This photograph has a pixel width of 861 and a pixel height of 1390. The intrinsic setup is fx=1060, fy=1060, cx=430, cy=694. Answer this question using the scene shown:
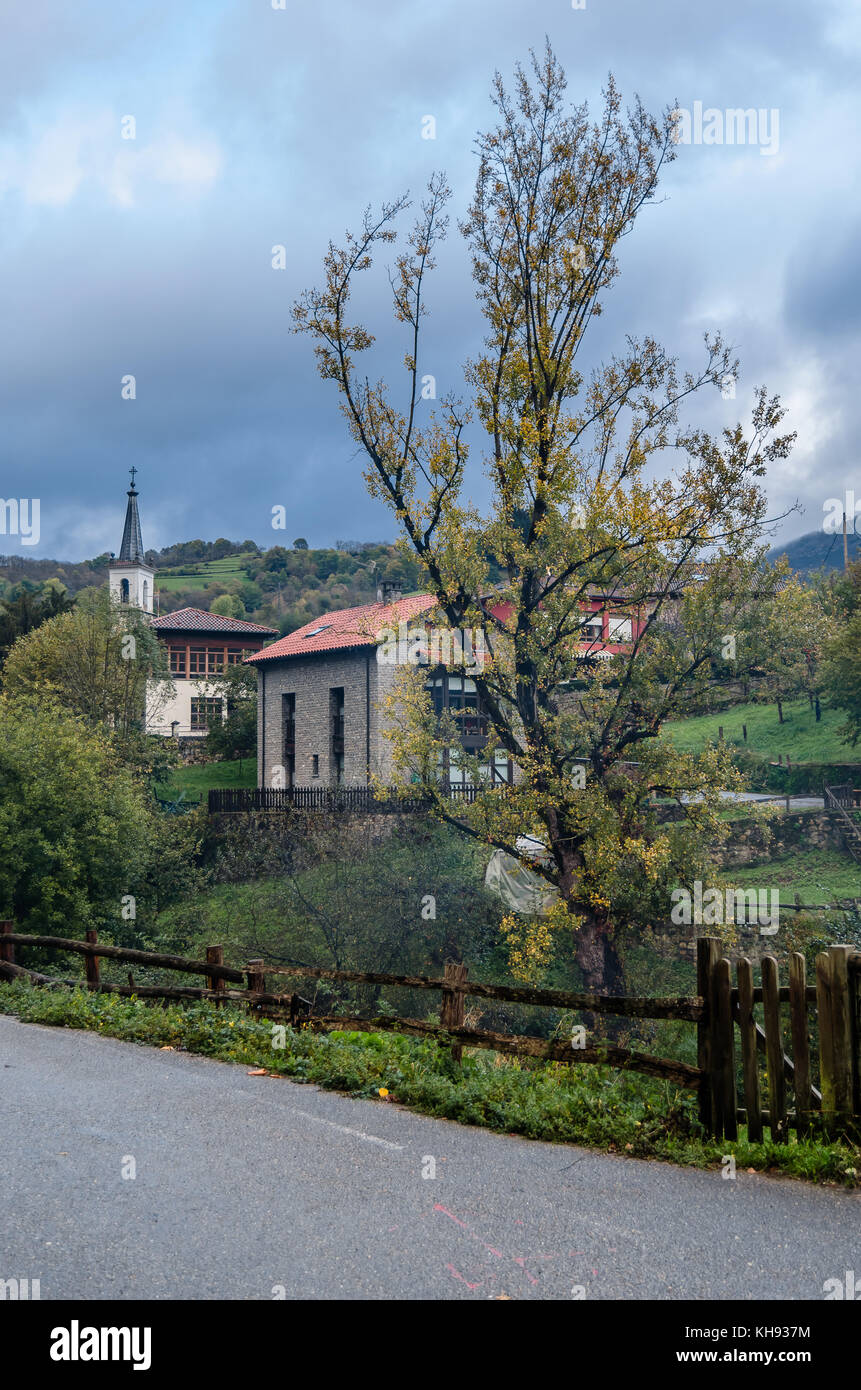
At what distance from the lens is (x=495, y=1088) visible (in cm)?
806

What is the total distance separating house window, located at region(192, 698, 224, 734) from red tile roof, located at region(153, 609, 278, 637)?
5.55 meters

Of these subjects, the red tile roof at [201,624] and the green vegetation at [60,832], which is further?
the red tile roof at [201,624]

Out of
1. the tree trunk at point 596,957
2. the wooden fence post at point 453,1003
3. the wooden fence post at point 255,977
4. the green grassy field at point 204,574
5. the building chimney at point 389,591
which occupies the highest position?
the green grassy field at point 204,574

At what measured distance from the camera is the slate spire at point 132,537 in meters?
80.6

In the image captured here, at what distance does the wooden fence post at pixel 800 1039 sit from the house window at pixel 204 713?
184 ft

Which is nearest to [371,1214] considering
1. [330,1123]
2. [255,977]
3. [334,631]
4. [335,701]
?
[330,1123]

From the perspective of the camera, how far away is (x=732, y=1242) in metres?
5.21

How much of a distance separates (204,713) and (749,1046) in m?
62.6

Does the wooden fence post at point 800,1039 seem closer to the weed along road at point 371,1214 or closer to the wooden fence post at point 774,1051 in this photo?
the wooden fence post at point 774,1051

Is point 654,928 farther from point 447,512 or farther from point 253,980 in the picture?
point 253,980

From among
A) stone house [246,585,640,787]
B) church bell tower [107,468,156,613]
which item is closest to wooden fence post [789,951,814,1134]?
stone house [246,585,640,787]

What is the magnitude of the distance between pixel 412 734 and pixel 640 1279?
58.2 ft

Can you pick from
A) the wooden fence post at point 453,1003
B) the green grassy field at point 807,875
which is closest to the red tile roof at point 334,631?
the green grassy field at point 807,875

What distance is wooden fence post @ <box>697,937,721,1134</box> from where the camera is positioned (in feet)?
22.6
